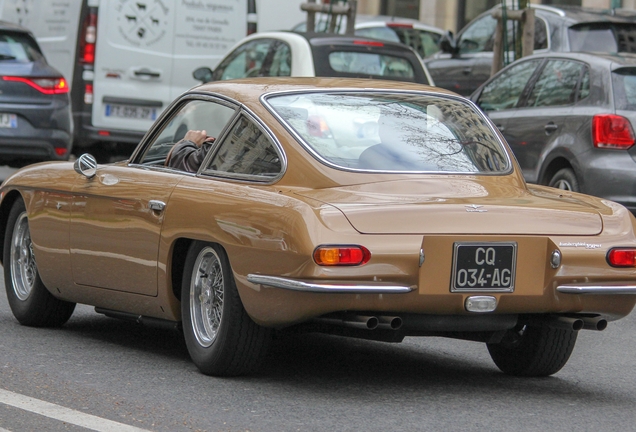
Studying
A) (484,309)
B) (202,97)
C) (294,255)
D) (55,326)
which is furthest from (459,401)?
(55,326)

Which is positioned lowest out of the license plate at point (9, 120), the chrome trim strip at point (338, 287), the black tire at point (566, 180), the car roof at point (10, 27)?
the license plate at point (9, 120)

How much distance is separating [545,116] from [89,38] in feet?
21.3

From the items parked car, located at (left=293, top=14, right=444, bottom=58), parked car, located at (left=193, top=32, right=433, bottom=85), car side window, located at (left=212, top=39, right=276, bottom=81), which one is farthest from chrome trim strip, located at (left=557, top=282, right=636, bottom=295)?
parked car, located at (left=293, top=14, right=444, bottom=58)

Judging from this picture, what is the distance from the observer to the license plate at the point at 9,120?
14375mm

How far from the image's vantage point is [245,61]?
14000mm

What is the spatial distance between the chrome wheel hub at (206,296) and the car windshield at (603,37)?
8778 millimetres

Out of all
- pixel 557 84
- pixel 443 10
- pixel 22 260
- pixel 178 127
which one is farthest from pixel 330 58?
pixel 443 10

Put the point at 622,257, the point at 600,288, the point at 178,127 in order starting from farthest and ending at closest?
the point at 178,127
the point at 622,257
the point at 600,288

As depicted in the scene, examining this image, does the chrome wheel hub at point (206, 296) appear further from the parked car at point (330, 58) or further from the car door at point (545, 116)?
the parked car at point (330, 58)

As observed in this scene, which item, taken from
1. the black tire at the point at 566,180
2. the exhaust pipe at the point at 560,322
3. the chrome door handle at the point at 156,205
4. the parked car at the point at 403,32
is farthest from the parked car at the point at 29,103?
the exhaust pipe at the point at 560,322

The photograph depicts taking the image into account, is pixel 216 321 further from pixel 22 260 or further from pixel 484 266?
pixel 22 260

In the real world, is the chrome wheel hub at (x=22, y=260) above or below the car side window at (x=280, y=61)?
below

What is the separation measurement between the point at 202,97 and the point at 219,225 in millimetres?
1223

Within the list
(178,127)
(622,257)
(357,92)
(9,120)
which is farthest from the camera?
(9,120)
